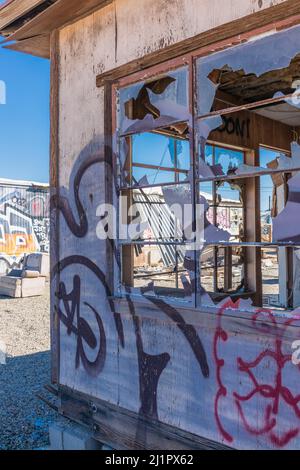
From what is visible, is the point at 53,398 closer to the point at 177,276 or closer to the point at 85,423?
the point at 85,423

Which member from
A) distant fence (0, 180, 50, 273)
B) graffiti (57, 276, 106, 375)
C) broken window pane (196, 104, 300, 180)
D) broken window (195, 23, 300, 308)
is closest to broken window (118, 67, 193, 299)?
broken window (195, 23, 300, 308)

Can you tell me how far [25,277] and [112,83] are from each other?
30.7 feet

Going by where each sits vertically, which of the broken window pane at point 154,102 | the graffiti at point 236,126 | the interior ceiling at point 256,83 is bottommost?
the broken window pane at point 154,102

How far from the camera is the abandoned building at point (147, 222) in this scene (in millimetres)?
2469

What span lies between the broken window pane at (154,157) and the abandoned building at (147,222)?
0.02 meters

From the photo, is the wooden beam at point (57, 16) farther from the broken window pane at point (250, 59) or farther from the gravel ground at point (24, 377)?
the gravel ground at point (24, 377)

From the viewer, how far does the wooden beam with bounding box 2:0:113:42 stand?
3.30 meters

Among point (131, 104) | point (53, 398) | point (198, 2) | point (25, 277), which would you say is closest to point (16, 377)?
point (53, 398)

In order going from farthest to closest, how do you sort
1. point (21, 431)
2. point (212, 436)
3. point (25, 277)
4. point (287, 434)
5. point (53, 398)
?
point (25, 277) < point (53, 398) < point (21, 431) < point (212, 436) < point (287, 434)

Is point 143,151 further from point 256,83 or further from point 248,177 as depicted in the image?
point 256,83

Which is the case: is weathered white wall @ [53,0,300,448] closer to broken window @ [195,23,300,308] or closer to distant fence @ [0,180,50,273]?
broken window @ [195,23,300,308]

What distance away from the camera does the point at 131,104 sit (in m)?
3.35

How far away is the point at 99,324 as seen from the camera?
3.37m

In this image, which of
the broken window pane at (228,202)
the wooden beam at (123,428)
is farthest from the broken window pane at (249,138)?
the wooden beam at (123,428)
